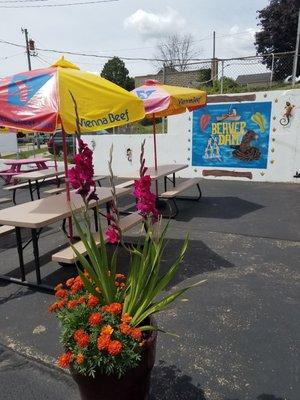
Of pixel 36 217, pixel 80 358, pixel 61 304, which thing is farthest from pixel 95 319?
pixel 36 217

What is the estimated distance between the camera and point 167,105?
18.8 ft

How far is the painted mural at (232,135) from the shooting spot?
377 inches

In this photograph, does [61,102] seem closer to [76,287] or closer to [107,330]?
[76,287]

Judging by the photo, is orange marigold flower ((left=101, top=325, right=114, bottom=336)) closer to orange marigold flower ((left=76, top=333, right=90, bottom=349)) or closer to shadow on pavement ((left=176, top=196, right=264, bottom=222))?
orange marigold flower ((left=76, top=333, right=90, bottom=349))

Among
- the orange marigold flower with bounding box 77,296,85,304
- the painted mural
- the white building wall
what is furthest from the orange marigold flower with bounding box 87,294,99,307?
the painted mural

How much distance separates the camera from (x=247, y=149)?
386 inches

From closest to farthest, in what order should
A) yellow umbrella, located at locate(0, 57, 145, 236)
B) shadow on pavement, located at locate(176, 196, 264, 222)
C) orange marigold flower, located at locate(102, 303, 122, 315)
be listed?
orange marigold flower, located at locate(102, 303, 122, 315) < yellow umbrella, located at locate(0, 57, 145, 236) < shadow on pavement, located at locate(176, 196, 264, 222)

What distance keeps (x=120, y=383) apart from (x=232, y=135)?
29.2ft

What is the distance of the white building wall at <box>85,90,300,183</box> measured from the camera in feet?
30.3

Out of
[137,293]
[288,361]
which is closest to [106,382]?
[137,293]

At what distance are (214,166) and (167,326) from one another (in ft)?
25.3

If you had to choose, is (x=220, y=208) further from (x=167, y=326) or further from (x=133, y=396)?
(x=133, y=396)

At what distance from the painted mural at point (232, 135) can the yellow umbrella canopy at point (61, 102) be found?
21.3 feet

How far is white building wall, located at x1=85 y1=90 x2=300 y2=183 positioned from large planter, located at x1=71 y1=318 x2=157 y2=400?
692 centimetres
